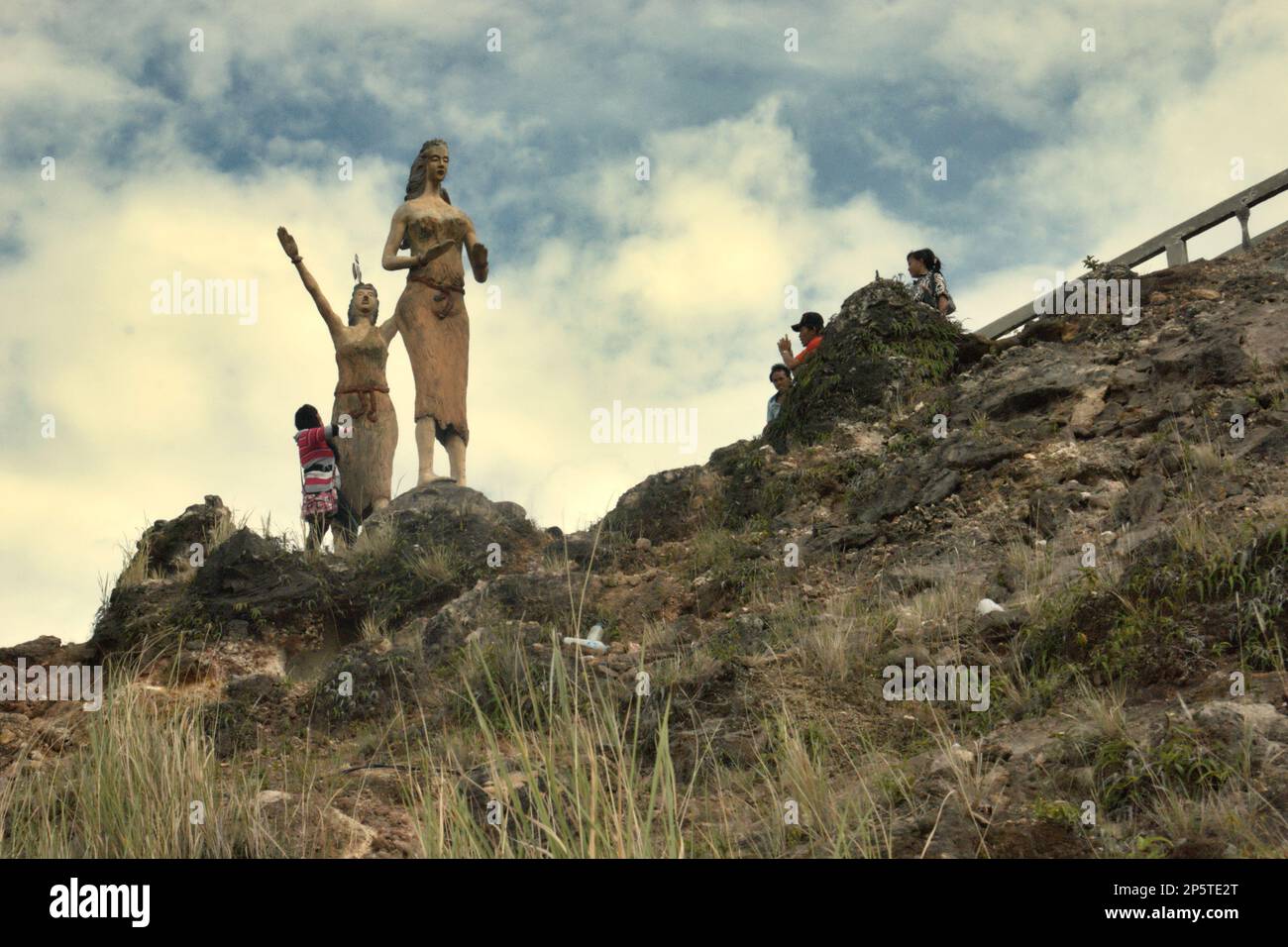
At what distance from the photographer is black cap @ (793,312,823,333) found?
11.9m

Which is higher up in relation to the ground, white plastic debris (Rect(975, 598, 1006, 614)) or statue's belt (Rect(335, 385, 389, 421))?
statue's belt (Rect(335, 385, 389, 421))

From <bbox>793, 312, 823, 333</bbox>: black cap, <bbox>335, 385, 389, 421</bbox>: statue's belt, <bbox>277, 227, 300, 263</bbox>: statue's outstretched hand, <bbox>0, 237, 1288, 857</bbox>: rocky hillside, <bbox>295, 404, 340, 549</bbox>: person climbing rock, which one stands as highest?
<bbox>277, 227, 300, 263</bbox>: statue's outstretched hand

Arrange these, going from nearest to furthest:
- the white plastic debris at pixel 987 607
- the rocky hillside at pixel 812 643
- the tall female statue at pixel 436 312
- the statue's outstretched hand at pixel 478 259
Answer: the rocky hillside at pixel 812 643 → the white plastic debris at pixel 987 607 → the tall female statue at pixel 436 312 → the statue's outstretched hand at pixel 478 259

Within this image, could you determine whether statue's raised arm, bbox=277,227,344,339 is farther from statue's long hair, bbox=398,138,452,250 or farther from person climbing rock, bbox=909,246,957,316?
person climbing rock, bbox=909,246,957,316

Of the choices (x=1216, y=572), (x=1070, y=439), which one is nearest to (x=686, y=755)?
(x=1216, y=572)

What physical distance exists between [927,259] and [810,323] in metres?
1.22

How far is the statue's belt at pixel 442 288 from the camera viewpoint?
12391 millimetres

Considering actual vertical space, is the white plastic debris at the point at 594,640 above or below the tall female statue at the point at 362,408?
below

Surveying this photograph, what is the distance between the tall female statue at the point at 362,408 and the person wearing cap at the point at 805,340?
12.1 feet

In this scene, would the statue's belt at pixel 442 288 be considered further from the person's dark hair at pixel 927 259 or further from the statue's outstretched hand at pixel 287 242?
the person's dark hair at pixel 927 259

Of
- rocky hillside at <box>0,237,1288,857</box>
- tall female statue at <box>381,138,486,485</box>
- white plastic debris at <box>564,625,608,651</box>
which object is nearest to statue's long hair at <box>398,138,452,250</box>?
tall female statue at <box>381,138,486,485</box>

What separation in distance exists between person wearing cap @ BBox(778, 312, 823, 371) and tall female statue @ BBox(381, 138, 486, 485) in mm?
3096

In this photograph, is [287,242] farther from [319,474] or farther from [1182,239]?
[1182,239]

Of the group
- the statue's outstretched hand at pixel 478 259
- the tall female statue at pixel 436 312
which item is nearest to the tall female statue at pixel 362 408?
the tall female statue at pixel 436 312
